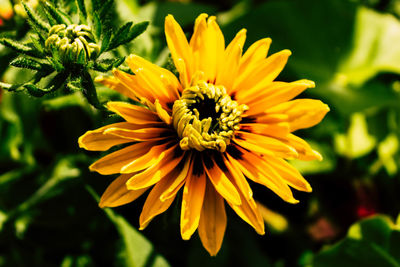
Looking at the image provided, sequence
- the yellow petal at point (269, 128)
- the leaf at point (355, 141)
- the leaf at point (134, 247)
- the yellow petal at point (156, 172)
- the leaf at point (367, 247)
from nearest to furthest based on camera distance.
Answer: the yellow petal at point (156, 172) → the yellow petal at point (269, 128) → the leaf at point (134, 247) → the leaf at point (367, 247) → the leaf at point (355, 141)

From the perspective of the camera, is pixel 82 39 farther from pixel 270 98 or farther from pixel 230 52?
pixel 270 98

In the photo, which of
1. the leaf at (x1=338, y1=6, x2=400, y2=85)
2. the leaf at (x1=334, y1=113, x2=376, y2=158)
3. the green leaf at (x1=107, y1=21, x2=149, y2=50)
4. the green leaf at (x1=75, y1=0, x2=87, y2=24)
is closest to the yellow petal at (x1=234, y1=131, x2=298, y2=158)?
the green leaf at (x1=107, y1=21, x2=149, y2=50)

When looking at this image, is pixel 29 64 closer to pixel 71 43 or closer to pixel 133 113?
pixel 71 43

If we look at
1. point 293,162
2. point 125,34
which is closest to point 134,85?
point 125,34

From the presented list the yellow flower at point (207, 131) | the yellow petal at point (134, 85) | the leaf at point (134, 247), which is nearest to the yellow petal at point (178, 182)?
the yellow flower at point (207, 131)

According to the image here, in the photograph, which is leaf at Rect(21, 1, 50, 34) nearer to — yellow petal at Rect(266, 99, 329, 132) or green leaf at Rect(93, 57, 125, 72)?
green leaf at Rect(93, 57, 125, 72)

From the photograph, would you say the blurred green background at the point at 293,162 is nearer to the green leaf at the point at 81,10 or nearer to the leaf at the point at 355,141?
the leaf at the point at 355,141
